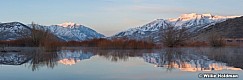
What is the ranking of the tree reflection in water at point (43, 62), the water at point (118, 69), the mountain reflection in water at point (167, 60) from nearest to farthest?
the water at point (118, 69), the mountain reflection in water at point (167, 60), the tree reflection in water at point (43, 62)

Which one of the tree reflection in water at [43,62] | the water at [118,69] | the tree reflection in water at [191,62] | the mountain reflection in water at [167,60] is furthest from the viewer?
the tree reflection in water at [43,62]

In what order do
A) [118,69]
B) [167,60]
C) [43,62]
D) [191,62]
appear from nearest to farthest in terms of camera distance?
[118,69] < [191,62] < [43,62] < [167,60]

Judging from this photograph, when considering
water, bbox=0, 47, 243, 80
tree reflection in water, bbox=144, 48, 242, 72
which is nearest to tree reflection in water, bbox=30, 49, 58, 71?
water, bbox=0, 47, 243, 80

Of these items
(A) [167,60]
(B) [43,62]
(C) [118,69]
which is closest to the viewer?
(C) [118,69]

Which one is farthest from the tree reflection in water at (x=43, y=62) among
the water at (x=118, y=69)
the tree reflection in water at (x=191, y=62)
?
the tree reflection in water at (x=191, y=62)

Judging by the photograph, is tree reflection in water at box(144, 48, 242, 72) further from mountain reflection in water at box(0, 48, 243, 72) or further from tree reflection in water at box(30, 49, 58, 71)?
tree reflection in water at box(30, 49, 58, 71)

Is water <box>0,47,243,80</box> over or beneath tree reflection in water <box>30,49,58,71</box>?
beneath

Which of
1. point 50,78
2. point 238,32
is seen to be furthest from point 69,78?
point 238,32

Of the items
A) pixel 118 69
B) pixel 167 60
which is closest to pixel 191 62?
pixel 167 60

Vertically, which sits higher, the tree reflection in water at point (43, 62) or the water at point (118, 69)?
the tree reflection in water at point (43, 62)

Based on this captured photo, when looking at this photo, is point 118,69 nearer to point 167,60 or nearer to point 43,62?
point 43,62

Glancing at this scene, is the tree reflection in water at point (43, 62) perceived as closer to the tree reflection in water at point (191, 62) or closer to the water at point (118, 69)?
the water at point (118, 69)

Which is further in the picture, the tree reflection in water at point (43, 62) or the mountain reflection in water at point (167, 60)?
the tree reflection in water at point (43, 62)

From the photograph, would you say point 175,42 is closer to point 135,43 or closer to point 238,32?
point 135,43
